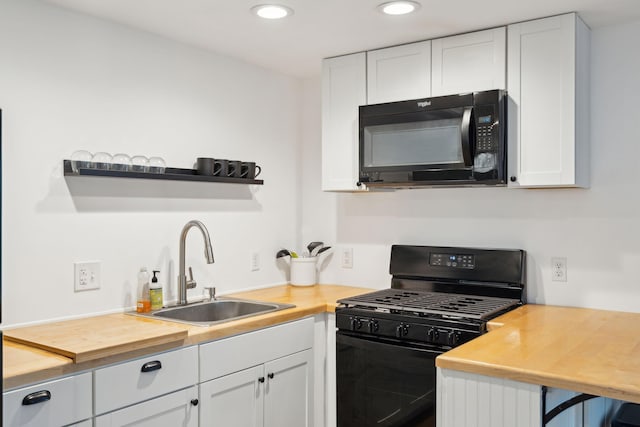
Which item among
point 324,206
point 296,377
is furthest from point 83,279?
point 324,206

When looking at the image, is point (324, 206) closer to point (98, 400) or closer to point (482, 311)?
point (482, 311)

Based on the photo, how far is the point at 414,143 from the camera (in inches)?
109

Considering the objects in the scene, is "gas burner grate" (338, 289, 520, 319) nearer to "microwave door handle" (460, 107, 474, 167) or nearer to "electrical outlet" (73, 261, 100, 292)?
"microwave door handle" (460, 107, 474, 167)

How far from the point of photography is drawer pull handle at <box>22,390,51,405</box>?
1.67 m

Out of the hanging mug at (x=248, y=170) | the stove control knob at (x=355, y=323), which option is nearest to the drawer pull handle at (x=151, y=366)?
the stove control knob at (x=355, y=323)

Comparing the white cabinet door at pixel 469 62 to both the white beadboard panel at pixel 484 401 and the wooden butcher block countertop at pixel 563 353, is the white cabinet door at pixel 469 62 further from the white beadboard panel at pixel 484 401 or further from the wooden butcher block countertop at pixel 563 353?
the white beadboard panel at pixel 484 401

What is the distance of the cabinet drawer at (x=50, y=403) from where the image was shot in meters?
1.65

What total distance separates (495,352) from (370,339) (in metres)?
0.82

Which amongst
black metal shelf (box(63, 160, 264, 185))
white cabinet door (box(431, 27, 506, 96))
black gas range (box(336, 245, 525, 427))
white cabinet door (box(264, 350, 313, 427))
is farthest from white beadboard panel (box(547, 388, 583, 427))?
black metal shelf (box(63, 160, 264, 185))

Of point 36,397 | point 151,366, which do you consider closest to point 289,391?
point 151,366

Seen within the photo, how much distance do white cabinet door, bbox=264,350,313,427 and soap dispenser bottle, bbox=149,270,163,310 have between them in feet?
1.87

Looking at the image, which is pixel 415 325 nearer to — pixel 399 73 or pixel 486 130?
pixel 486 130

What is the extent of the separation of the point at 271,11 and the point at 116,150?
0.92m

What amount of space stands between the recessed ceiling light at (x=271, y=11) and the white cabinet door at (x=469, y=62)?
785 mm
